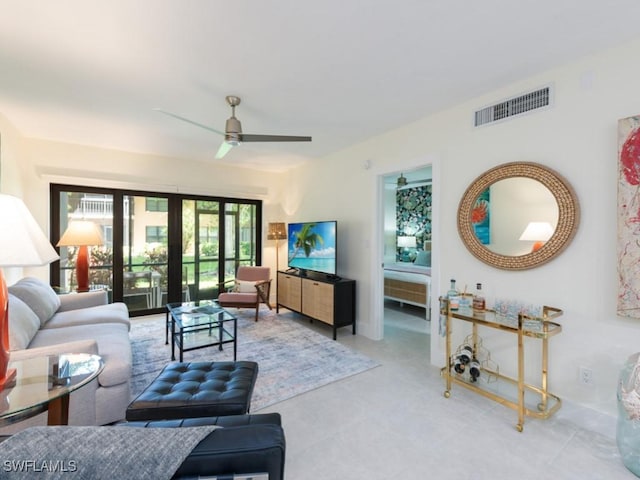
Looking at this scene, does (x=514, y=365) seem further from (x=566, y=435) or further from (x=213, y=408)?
(x=213, y=408)

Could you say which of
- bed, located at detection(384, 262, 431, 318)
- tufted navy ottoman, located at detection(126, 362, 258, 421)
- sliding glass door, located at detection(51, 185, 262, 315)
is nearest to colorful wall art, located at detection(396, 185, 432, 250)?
bed, located at detection(384, 262, 431, 318)

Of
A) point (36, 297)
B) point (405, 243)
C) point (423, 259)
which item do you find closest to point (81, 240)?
point (36, 297)

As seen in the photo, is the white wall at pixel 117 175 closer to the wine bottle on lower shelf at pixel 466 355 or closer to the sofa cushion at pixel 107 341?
the sofa cushion at pixel 107 341

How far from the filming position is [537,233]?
2408 mm

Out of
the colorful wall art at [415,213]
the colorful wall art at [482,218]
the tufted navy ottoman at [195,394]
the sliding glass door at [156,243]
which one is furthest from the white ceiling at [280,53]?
the colorful wall art at [415,213]

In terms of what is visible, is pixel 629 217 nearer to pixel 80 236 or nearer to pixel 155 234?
pixel 80 236

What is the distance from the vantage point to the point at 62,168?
4.16 meters

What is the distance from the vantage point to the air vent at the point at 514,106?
7.75ft

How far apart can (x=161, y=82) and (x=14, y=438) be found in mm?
2589

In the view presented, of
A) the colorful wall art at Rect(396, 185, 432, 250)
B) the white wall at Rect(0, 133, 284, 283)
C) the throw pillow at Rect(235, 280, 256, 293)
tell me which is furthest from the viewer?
the colorful wall art at Rect(396, 185, 432, 250)

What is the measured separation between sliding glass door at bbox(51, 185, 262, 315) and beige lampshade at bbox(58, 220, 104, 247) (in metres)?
0.73

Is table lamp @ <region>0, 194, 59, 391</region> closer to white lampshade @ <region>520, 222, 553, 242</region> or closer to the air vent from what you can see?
white lampshade @ <region>520, 222, 553, 242</region>

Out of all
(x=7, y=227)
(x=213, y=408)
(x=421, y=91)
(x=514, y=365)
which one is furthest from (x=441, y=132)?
(x=7, y=227)

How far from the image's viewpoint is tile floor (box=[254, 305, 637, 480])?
173 centimetres
